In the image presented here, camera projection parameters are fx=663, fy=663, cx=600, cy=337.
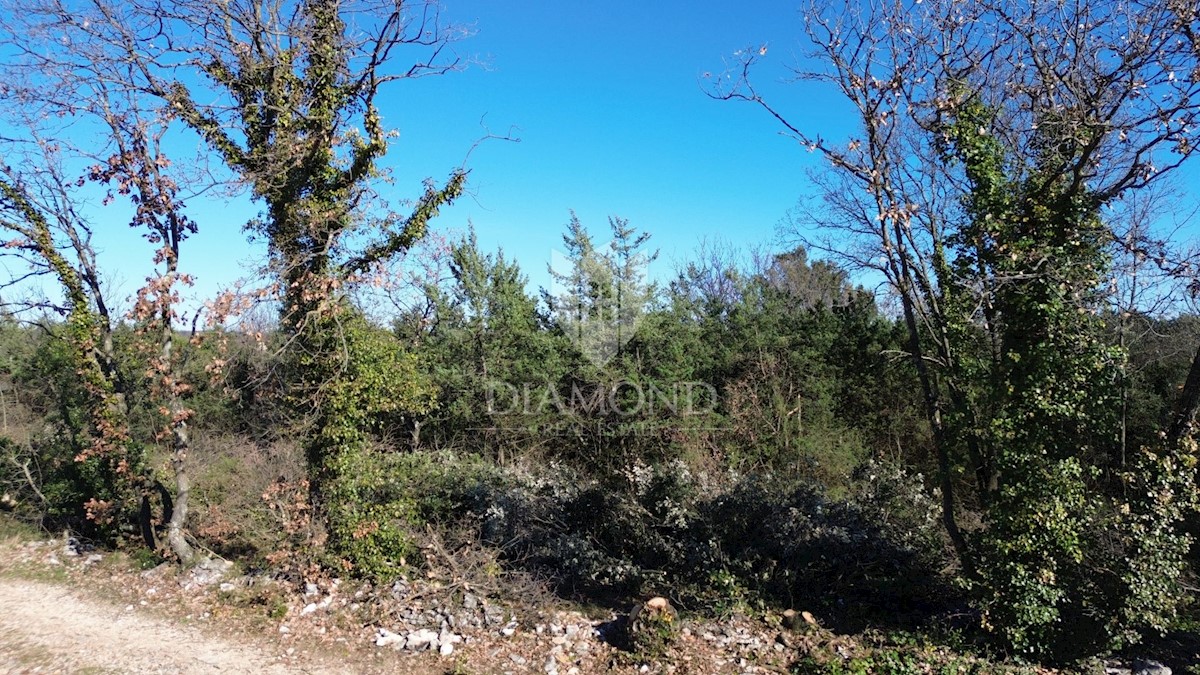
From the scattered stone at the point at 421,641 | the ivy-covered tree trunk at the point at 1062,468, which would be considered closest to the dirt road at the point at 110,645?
the scattered stone at the point at 421,641

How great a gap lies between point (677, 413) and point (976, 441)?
817 centimetres

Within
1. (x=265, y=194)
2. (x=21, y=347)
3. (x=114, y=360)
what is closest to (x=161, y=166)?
(x=265, y=194)

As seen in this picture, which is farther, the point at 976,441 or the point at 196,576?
the point at 196,576

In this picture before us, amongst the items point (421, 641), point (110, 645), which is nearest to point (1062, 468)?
point (421, 641)

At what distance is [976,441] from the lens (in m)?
8.04

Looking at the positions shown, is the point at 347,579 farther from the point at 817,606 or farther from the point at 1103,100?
the point at 1103,100

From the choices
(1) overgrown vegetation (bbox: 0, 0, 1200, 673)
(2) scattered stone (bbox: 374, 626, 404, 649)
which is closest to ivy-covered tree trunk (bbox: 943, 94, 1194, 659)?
(1) overgrown vegetation (bbox: 0, 0, 1200, 673)

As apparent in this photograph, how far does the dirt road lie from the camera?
6.80 metres

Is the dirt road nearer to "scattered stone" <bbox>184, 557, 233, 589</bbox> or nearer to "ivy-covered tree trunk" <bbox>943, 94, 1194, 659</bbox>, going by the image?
"scattered stone" <bbox>184, 557, 233, 589</bbox>

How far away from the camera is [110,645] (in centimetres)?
734

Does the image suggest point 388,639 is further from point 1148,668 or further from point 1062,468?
point 1148,668

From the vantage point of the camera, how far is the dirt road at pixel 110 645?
6.80 m

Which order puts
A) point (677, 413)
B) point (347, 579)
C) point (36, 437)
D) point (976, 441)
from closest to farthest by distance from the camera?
1. point (976, 441)
2. point (347, 579)
3. point (36, 437)
4. point (677, 413)

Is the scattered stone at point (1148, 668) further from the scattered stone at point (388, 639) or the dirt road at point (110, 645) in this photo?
the dirt road at point (110, 645)
